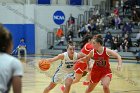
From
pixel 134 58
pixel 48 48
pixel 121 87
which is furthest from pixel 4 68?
pixel 48 48

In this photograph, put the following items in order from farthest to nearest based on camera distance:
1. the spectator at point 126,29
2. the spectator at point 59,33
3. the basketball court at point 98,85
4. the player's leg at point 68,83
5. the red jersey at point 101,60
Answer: the spectator at point 59,33 < the spectator at point 126,29 < the basketball court at point 98,85 < the player's leg at point 68,83 < the red jersey at point 101,60

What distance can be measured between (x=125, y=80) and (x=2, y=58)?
13.2 m

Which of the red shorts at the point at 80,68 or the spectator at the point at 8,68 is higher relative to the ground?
the spectator at the point at 8,68

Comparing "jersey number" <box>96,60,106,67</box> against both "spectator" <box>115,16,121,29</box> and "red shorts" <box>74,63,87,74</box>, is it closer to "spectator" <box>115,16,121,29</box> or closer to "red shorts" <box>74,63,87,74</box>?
"red shorts" <box>74,63,87,74</box>

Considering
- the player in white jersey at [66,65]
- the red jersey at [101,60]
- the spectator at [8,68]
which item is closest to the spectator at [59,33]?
the player in white jersey at [66,65]

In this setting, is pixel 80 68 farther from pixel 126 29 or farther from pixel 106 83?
pixel 126 29

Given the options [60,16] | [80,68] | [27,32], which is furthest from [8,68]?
[60,16]

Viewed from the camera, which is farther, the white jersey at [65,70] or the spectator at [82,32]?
the spectator at [82,32]

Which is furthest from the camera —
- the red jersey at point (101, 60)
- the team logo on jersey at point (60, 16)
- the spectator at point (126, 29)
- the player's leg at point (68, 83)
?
the team logo on jersey at point (60, 16)

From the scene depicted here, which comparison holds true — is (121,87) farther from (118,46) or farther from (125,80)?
(118,46)

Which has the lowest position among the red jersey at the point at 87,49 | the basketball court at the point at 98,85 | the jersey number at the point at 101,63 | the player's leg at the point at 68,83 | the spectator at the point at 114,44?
the basketball court at the point at 98,85

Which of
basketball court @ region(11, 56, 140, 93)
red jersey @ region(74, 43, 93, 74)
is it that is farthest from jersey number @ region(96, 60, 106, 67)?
basketball court @ region(11, 56, 140, 93)

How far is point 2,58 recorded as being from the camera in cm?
367

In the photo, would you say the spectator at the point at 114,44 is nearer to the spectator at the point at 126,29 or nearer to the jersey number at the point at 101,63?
the spectator at the point at 126,29
